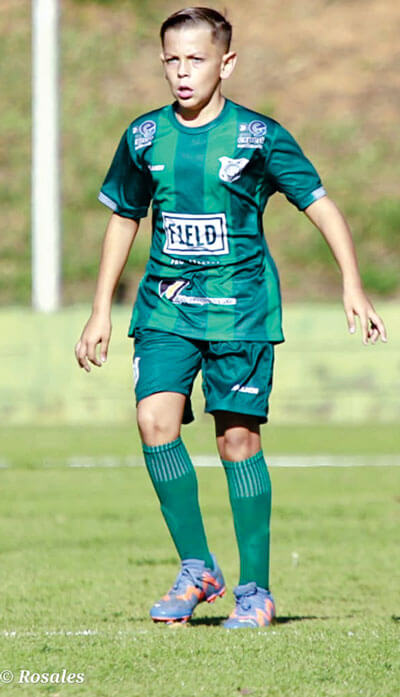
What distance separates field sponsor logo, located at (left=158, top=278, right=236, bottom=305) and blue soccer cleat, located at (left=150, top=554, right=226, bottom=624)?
0.90 meters

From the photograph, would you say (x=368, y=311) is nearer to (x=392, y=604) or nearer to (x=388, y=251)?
(x=392, y=604)

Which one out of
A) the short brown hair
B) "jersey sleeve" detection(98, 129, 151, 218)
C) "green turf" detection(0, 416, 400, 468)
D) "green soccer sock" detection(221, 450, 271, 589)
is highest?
the short brown hair

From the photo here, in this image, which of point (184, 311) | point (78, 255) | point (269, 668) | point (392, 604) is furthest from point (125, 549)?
point (78, 255)

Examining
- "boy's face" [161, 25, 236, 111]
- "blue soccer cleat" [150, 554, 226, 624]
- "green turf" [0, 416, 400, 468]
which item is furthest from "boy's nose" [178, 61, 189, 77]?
"green turf" [0, 416, 400, 468]

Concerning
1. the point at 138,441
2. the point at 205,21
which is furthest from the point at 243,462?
the point at 138,441

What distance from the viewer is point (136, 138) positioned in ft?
15.7

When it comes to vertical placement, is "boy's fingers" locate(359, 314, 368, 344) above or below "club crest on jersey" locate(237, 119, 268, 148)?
below

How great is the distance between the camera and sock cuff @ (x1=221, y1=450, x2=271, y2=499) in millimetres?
4848

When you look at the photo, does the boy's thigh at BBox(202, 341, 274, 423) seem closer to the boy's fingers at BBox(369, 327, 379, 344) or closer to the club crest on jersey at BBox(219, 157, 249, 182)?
the boy's fingers at BBox(369, 327, 379, 344)

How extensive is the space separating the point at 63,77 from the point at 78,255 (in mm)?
6212

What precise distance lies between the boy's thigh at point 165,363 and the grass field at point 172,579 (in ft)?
2.59

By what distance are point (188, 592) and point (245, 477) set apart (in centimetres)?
43

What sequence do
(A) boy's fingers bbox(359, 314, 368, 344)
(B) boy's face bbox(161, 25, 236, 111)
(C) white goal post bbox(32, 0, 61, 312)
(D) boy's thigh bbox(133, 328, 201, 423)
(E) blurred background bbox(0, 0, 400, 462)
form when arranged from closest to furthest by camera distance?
(A) boy's fingers bbox(359, 314, 368, 344) < (B) boy's face bbox(161, 25, 236, 111) < (D) boy's thigh bbox(133, 328, 201, 423) < (E) blurred background bbox(0, 0, 400, 462) < (C) white goal post bbox(32, 0, 61, 312)

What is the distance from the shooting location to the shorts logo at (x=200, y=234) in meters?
4.70
